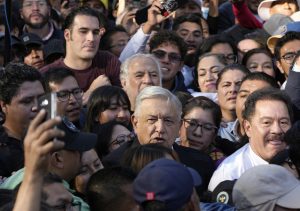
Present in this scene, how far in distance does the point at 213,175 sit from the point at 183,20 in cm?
422

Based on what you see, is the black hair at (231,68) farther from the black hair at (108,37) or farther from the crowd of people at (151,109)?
the black hair at (108,37)

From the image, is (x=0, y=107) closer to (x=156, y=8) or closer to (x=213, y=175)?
(x=213, y=175)

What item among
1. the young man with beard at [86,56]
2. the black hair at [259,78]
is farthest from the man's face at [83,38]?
the black hair at [259,78]

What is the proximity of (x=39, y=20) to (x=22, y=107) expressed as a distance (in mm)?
4012

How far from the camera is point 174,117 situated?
6973 mm

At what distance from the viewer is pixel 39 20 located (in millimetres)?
10516

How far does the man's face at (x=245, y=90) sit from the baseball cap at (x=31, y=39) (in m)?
2.32

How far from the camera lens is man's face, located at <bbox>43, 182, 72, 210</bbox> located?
4.79 metres

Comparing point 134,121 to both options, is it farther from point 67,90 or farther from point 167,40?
point 167,40

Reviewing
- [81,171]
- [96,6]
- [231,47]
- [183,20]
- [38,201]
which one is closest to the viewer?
Result: [38,201]

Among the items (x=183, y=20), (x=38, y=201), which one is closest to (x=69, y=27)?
(x=183, y=20)

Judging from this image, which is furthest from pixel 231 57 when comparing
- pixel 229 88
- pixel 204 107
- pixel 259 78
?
pixel 204 107

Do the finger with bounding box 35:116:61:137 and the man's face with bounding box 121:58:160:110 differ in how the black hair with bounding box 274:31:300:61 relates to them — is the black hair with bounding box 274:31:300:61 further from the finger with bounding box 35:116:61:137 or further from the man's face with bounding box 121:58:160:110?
the finger with bounding box 35:116:61:137

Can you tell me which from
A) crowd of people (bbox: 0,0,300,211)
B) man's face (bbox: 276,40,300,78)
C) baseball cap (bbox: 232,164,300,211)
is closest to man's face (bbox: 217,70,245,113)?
crowd of people (bbox: 0,0,300,211)
